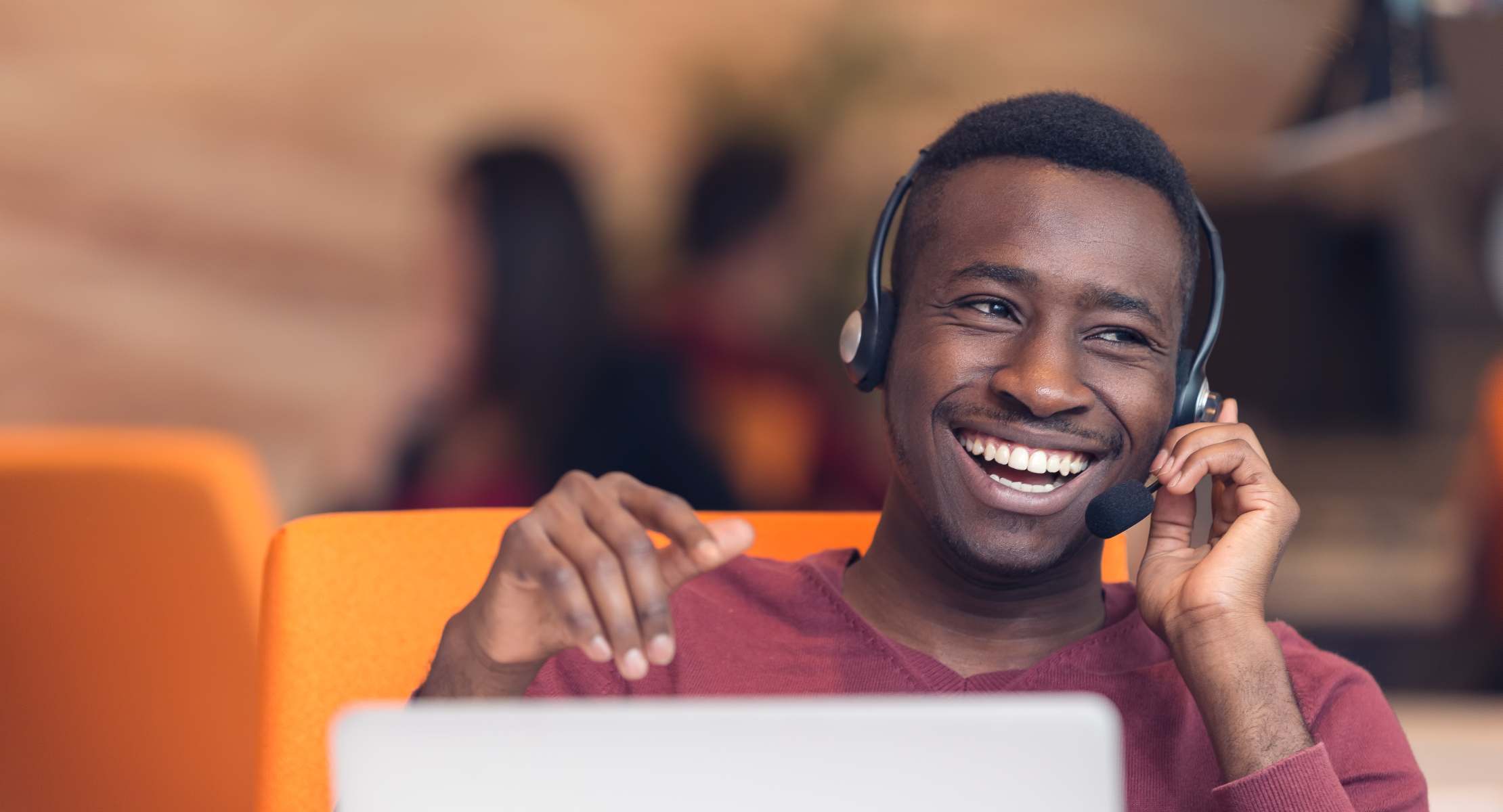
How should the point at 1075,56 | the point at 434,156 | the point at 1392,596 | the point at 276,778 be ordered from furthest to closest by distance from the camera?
the point at 1075,56
the point at 434,156
the point at 1392,596
the point at 276,778

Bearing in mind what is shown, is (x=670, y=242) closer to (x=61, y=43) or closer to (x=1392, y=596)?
(x=61, y=43)

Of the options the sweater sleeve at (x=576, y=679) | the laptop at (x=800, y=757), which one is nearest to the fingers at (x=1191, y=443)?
the sweater sleeve at (x=576, y=679)

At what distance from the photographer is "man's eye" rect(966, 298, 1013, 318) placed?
4.19ft

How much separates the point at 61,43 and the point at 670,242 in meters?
2.16

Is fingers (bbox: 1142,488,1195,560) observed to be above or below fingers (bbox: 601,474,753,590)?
below

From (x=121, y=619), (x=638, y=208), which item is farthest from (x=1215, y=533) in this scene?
(x=638, y=208)

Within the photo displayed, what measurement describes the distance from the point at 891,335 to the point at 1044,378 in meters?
0.19

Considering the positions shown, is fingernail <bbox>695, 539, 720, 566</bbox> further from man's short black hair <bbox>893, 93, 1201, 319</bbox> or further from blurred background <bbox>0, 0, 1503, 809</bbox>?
blurred background <bbox>0, 0, 1503, 809</bbox>

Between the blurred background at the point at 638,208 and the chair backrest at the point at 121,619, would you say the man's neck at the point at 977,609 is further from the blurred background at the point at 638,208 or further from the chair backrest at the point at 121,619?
the blurred background at the point at 638,208

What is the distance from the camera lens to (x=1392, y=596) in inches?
186

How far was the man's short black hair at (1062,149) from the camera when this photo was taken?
1283mm

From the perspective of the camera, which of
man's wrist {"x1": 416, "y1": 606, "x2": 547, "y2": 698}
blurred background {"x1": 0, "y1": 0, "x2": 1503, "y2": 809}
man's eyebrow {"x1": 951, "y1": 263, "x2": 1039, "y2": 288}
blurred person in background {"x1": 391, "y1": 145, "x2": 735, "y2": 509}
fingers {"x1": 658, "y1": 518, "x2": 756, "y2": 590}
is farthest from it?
blurred background {"x1": 0, "y1": 0, "x2": 1503, "y2": 809}

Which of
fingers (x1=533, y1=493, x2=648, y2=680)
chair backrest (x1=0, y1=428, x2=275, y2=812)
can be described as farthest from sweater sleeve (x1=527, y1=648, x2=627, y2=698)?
chair backrest (x1=0, y1=428, x2=275, y2=812)

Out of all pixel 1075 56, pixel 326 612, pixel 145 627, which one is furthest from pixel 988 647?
pixel 1075 56
